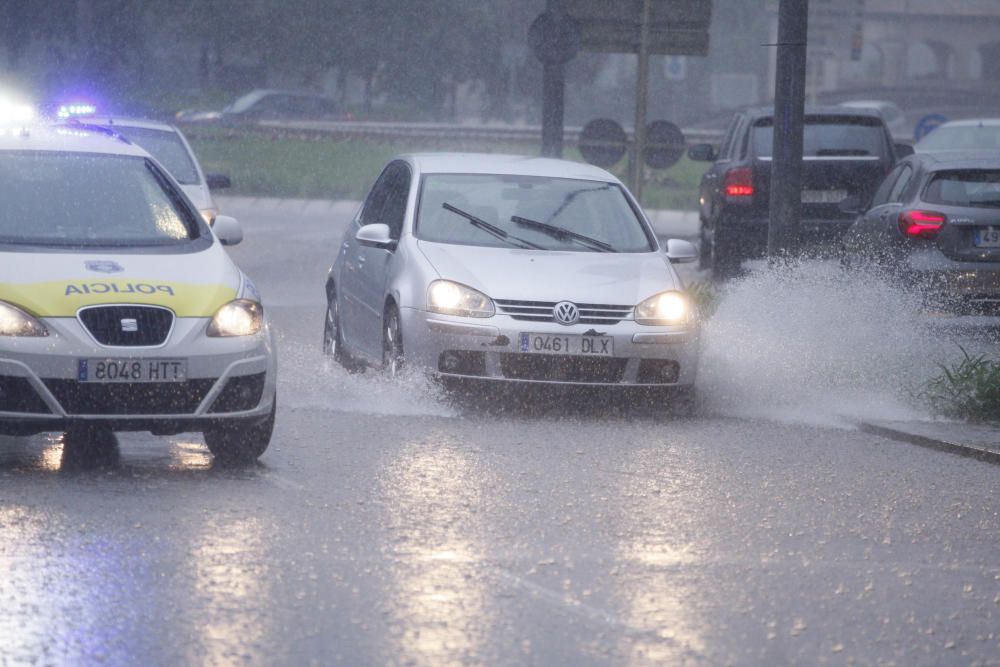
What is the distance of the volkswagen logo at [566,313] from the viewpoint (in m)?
10.7

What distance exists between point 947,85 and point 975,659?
10179 cm

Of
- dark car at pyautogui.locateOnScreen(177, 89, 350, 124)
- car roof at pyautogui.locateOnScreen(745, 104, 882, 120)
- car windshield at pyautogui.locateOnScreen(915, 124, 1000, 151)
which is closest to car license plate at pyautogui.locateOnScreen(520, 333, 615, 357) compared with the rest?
car roof at pyautogui.locateOnScreen(745, 104, 882, 120)

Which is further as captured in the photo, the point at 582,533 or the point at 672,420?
the point at 672,420

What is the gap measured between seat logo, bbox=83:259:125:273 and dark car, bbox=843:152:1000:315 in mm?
6905

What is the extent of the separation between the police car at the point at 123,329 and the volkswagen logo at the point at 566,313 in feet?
6.76

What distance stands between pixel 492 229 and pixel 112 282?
3.62m

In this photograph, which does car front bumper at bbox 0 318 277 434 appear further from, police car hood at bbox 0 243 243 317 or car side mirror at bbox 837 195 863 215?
car side mirror at bbox 837 195 863 215

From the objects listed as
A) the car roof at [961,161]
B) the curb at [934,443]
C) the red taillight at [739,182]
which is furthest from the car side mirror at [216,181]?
the curb at [934,443]

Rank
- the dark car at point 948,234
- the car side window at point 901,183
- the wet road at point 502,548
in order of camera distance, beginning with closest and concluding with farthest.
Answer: the wet road at point 502,548, the dark car at point 948,234, the car side window at point 901,183

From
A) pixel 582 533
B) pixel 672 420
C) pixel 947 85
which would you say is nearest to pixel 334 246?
pixel 672 420

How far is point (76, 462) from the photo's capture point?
29.0 ft

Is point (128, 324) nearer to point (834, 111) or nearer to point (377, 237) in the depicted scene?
point (377, 237)

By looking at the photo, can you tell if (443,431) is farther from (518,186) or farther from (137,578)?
(137,578)

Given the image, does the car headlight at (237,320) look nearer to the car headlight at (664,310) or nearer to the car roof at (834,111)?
the car headlight at (664,310)
